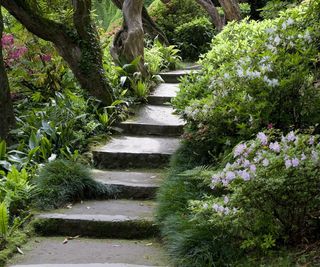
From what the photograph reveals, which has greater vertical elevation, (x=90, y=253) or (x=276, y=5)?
(x=276, y=5)

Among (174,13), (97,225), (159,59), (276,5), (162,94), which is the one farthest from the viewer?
(174,13)

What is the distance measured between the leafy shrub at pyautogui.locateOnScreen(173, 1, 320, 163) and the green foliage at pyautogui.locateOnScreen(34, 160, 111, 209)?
1217 mm

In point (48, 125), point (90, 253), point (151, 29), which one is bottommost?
point (90, 253)

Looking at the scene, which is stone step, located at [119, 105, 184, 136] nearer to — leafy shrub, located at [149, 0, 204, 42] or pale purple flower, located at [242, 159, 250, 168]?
pale purple flower, located at [242, 159, 250, 168]

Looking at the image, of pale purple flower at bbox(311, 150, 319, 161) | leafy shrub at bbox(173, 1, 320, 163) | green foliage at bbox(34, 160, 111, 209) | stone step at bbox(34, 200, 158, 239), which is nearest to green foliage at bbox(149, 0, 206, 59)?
leafy shrub at bbox(173, 1, 320, 163)

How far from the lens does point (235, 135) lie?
5.10 metres

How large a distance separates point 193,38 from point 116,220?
9.01 meters

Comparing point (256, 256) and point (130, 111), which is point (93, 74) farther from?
point (256, 256)

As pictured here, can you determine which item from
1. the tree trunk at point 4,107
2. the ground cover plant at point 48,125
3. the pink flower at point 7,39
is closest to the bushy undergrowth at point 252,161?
the ground cover plant at point 48,125

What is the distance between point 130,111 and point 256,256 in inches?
195

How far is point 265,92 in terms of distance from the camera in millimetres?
4672

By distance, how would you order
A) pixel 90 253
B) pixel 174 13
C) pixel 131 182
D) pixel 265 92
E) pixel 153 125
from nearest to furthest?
pixel 90 253 < pixel 265 92 < pixel 131 182 < pixel 153 125 < pixel 174 13

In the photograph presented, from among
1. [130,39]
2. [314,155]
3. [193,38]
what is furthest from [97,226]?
[193,38]

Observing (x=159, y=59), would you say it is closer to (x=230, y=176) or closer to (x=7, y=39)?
(x=7, y=39)
